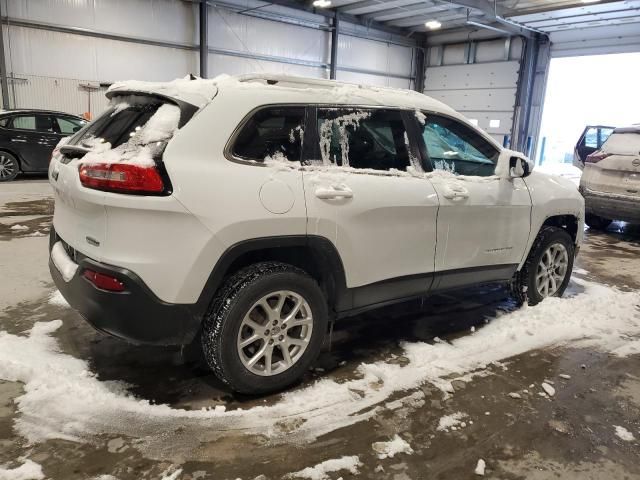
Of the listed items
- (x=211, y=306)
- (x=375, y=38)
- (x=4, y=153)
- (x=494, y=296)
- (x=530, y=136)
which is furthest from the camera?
(x=375, y=38)

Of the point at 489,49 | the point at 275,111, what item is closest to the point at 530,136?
the point at 489,49

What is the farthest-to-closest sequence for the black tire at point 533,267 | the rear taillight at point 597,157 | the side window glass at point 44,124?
the side window glass at point 44,124 → the rear taillight at point 597,157 → the black tire at point 533,267

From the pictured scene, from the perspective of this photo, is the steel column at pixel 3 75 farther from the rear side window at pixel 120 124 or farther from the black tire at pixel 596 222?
the black tire at pixel 596 222

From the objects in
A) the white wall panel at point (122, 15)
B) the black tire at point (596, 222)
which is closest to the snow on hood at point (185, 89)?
the black tire at point (596, 222)

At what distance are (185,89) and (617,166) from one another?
7168 mm

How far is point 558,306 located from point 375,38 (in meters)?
17.9

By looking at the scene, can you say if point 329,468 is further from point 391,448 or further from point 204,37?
point 204,37

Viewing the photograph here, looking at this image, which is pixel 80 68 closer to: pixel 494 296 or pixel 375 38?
pixel 375 38

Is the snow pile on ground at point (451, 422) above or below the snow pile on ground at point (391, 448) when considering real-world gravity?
above

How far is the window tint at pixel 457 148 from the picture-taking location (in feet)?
11.7

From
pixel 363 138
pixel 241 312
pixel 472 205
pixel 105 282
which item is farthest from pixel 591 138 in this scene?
pixel 105 282

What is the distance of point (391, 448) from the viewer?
2475mm

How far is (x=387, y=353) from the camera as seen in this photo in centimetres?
353

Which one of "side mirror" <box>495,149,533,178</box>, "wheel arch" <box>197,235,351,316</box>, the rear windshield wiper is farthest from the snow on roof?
"wheel arch" <box>197,235,351,316</box>
